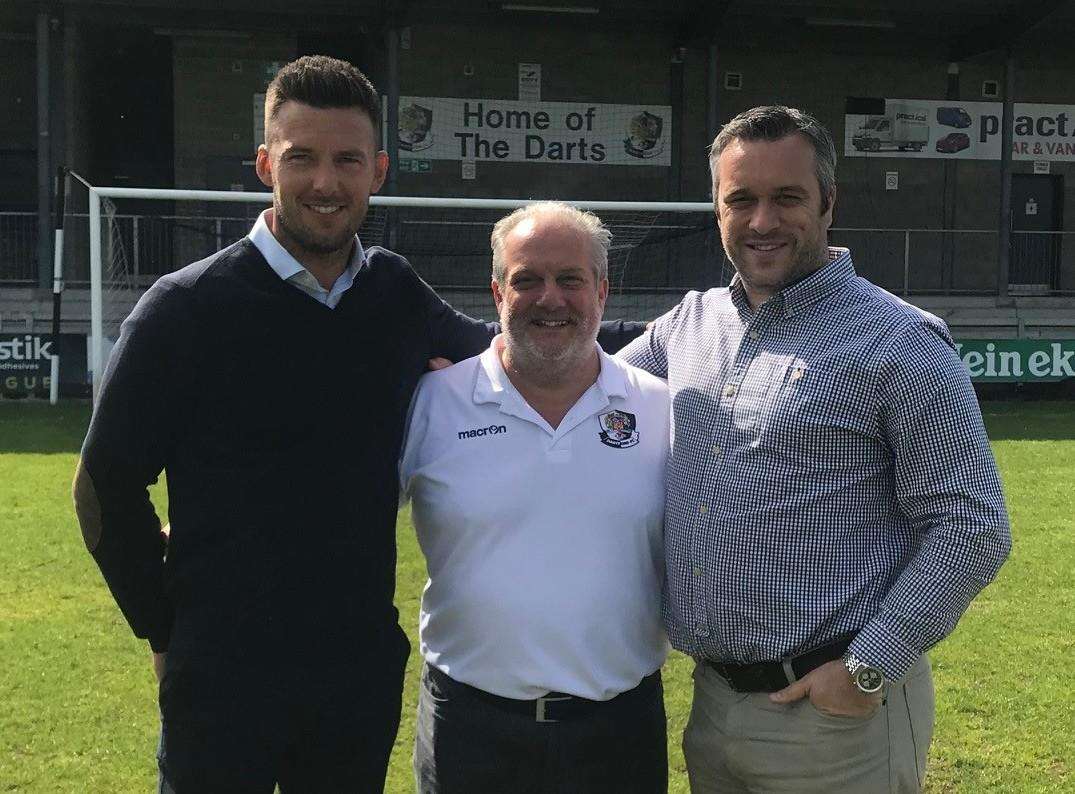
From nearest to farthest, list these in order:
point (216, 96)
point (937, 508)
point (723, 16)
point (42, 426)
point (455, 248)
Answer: point (937, 508)
point (42, 426)
point (455, 248)
point (723, 16)
point (216, 96)

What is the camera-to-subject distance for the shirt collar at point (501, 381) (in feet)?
8.77

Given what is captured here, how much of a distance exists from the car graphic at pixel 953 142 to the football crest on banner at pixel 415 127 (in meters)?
9.33

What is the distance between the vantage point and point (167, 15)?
17.7m

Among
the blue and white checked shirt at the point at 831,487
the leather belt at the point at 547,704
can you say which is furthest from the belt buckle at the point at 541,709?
the blue and white checked shirt at the point at 831,487

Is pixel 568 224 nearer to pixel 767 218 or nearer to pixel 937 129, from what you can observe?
pixel 767 218

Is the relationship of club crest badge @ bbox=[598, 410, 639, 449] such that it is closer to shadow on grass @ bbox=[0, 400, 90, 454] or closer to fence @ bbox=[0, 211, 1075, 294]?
shadow on grass @ bbox=[0, 400, 90, 454]

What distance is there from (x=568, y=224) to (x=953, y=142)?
19810 mm

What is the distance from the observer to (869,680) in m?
2.34

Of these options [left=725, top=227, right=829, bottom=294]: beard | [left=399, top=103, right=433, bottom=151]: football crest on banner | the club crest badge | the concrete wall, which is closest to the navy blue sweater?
the club crest badge

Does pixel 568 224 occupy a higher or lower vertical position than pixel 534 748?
higher

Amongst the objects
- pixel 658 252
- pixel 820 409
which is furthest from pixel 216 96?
pixel 820 409

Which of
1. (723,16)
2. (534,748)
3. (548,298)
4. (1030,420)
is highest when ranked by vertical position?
(723,16)

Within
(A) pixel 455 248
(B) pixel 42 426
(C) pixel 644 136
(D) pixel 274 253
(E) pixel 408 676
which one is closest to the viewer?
(D) pixel 274 253

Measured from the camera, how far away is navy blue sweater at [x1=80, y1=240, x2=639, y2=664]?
2451 mm
